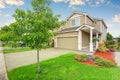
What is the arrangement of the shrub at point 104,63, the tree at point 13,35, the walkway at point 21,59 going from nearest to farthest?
1. the tree at point 13,35
2. the shrub at point 104,63
3. the walkway at point 21,59

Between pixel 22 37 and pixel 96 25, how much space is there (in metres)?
20.5

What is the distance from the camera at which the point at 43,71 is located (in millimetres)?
7957

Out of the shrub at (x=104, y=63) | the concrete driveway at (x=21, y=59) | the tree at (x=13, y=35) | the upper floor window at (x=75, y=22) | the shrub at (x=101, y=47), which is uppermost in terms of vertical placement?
the upper floor window at (x=75, y=22)

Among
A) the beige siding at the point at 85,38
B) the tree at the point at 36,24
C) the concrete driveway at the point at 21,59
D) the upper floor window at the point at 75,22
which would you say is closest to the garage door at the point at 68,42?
the beige siding at the point at 85,38

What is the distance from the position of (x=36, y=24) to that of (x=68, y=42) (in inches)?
584

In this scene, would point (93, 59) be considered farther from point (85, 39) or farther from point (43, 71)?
point (85, 39)

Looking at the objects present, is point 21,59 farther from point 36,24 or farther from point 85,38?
point 85,38

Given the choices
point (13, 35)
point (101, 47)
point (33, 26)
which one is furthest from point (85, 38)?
point (13, 35)

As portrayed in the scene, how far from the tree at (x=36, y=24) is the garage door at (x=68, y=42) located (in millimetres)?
12359

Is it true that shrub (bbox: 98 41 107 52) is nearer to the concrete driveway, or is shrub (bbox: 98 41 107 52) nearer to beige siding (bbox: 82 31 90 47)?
beige siding (bbox: 82 31 90 47)

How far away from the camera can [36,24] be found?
21.3 ft

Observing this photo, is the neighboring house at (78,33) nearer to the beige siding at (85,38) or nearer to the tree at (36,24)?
the beige siding at (85,38)

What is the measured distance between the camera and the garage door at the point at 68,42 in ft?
63.3

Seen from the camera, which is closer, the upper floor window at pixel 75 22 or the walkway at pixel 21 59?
the walkway at pixel 21 59
